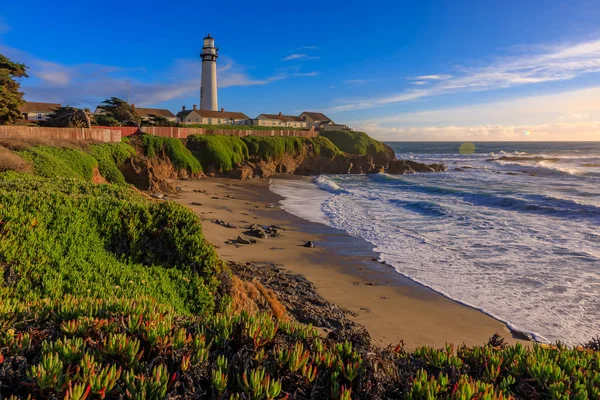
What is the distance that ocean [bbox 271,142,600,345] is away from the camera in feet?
34.8

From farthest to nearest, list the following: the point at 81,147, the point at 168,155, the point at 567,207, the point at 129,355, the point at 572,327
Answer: the point at 168,155 → the point at 567,207 → the point at 81,147 → the point at 572,327 → the point at 129,355

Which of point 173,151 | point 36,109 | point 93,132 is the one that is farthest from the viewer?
point 36,109

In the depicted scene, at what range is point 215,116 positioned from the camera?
81.5 meters

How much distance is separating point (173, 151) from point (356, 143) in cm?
3995

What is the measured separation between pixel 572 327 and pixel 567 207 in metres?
20.5

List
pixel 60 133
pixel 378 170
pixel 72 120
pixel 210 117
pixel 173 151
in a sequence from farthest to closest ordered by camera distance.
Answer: pixel 210 117 < pixel 378 170 < pixel 173 151 < pixel 72 120 < pixel 60 133

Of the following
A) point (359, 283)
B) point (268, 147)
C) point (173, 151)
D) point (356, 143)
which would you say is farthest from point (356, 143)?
point (359, 283)

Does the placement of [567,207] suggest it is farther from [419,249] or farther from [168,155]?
[168,155]

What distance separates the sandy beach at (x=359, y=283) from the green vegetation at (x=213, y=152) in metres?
16.2

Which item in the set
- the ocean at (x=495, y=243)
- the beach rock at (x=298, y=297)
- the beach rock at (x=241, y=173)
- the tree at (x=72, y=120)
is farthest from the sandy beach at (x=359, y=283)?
the beach rock at (x=241, y=173)

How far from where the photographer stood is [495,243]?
1692cm

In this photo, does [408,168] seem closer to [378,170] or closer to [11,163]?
[378,170]

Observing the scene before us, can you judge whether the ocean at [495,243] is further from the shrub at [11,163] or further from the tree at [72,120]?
the tree at [72,120]

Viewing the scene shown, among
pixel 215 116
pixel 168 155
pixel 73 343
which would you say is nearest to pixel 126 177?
pixel 168 155
